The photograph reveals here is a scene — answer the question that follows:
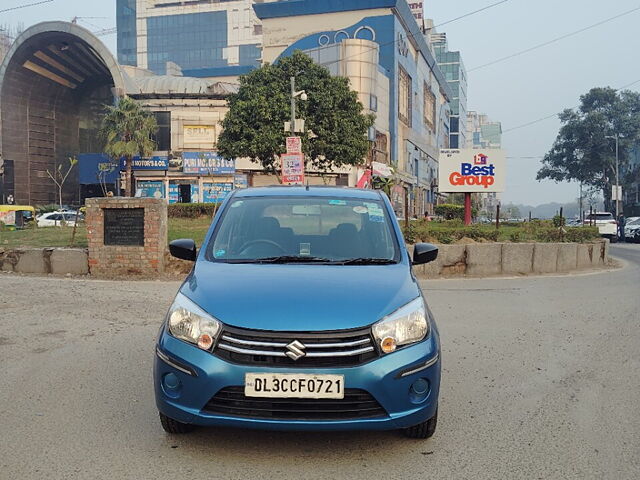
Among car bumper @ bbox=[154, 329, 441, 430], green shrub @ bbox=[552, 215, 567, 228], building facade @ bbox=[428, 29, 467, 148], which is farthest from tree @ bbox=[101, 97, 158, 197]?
building facade @ bbox=[428, 29, 467, 148]

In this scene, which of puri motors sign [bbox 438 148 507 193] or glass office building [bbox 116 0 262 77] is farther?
glass office building [bbox 116 0 262 77]

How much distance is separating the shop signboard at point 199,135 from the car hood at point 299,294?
4683 centimetres

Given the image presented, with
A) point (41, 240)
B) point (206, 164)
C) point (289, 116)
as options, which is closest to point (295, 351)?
point (41, 240)

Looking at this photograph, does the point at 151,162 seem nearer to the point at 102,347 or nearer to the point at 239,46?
the point at 102,347

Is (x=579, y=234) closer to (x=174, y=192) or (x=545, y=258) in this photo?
(x=545, y=258)

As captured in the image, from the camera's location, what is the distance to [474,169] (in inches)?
779

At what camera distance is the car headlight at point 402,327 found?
132 inches

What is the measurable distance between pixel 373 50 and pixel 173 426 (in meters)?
50.8

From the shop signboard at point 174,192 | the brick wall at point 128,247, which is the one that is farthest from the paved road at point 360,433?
the shop signboard at point 174,192

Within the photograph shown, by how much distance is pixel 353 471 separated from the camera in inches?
132

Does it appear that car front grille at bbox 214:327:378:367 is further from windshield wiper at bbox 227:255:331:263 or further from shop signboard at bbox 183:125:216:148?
shop signboard at bbox 183:125:216:148

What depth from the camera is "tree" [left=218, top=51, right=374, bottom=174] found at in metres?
33.3

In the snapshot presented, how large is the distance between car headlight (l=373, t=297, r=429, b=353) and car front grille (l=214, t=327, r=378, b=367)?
0.11 meters

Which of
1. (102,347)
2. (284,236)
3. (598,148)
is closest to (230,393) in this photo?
(284,236)
